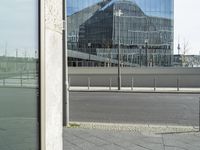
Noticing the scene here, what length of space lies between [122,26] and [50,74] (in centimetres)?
5694

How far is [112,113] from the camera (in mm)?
14031

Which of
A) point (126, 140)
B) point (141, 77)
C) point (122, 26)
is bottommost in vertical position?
point (126, 140)

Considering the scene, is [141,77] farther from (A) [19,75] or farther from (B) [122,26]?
(A) [19,75]

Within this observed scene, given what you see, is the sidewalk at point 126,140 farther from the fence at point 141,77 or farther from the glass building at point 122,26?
the glass building at point 122,26

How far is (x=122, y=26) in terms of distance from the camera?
2376 inches

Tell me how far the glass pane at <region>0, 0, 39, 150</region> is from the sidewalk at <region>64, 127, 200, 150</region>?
10.8 ft

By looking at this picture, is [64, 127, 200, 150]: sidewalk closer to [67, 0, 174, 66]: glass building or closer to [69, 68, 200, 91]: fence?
[69, 68, 200, 91]: fence

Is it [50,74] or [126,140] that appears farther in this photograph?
[126,140]

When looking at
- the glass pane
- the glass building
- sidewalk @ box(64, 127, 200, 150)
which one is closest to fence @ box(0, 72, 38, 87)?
the glass pane

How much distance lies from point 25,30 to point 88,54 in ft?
172

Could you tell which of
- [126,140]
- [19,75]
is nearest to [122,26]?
[126,140]

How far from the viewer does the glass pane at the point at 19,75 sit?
3.29 m

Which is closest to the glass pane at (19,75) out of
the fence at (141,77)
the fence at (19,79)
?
the fence at (19,79)

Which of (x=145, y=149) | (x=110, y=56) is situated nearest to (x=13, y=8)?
(x=145, y=149)
